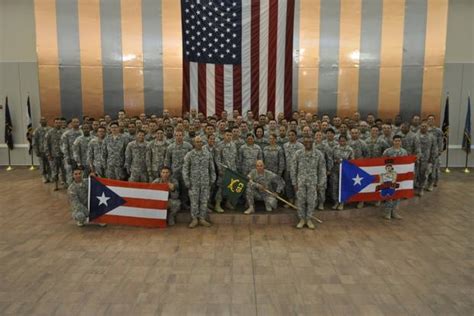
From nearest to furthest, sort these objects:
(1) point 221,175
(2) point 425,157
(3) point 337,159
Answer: (1) point 221,175 → (3) point 337,159 → (2) point 425,157

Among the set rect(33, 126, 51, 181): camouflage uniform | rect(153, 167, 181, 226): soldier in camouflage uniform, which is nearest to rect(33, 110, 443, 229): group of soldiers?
rect(153, 167, 181, 226): soldier in camouflage uniform

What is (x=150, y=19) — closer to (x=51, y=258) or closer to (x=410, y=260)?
(x=51, y=258)

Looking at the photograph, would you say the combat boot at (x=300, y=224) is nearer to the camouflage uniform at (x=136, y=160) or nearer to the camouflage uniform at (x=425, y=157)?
the camouflage uniform at (x=136, y=160)

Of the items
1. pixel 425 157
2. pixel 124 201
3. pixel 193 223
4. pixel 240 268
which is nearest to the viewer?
pixel 240 268

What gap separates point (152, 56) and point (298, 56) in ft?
14.4

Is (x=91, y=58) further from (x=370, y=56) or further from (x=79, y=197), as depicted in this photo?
(x=370, y=56)

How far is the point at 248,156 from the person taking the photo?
8266 millimetres

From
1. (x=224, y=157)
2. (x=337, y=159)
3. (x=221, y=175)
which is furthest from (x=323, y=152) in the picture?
(x=221, y=175)

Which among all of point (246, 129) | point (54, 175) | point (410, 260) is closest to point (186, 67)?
point (246, 129)

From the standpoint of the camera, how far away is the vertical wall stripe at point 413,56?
1266 centimetres

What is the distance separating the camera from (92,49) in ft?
42.5

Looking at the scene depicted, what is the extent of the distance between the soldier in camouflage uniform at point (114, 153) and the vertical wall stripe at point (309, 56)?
6.38 metres

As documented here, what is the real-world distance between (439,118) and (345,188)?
681 cm

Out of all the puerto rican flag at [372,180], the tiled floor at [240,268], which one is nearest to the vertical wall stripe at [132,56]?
the tiled floor at [240,268]
